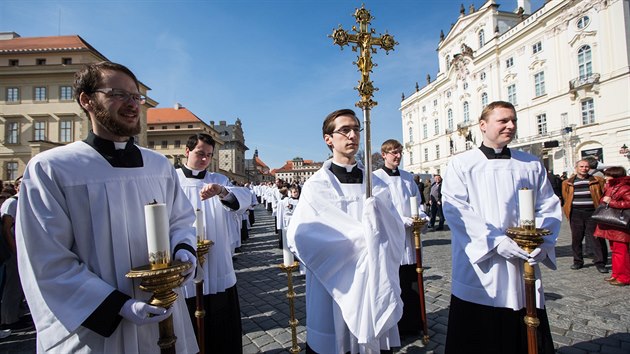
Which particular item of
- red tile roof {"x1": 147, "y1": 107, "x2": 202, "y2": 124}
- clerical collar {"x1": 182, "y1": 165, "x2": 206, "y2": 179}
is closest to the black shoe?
clerical collar {"x1": 182, "y1": 165, "x2": 206, "y2": 179}

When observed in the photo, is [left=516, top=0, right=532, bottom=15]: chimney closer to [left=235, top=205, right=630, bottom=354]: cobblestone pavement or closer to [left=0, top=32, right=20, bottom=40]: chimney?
[left=235, top=205, right=630, bottom=354]: cobblestone pavement

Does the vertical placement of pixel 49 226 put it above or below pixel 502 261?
above

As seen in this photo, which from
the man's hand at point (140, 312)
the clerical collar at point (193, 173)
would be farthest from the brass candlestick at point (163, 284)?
the clerical collar at point (193, 173)

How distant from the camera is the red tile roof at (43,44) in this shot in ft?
123

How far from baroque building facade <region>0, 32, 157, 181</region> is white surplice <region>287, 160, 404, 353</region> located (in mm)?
39515

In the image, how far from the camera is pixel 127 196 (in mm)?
1780

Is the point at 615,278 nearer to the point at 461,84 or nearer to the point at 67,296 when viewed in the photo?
the point at 67,296

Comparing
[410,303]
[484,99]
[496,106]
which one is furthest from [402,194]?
[484,99]

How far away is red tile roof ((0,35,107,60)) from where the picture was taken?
3738 centimetres

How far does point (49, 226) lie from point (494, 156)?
339 centimetres

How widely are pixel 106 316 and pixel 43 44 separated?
53.1m

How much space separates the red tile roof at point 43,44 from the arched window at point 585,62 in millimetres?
52072

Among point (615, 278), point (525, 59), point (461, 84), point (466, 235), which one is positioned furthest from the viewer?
point (461, 84)

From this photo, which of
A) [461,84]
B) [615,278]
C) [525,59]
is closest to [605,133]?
[525,59]
